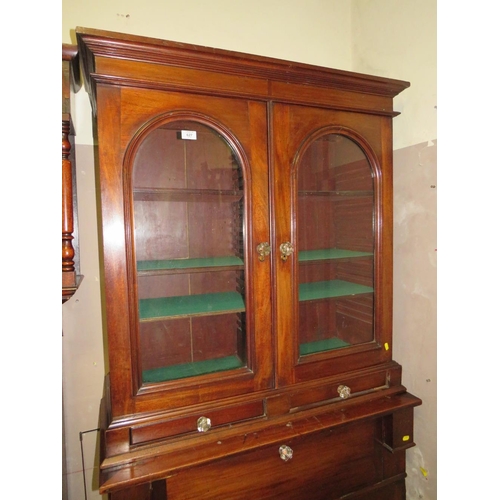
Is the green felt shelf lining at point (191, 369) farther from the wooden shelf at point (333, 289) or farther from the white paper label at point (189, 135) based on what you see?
the white paper label at point (189, 135)

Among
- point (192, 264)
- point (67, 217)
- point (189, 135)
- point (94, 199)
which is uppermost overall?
point (189, 135)

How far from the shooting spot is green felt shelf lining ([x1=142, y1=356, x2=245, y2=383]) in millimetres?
915

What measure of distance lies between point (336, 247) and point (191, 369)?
0.68 metres

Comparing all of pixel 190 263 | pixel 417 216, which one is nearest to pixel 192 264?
pixel 190 263

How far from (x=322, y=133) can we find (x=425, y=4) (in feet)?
2.12

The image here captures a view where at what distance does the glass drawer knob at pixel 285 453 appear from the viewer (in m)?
0.94

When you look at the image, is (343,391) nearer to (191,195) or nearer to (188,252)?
(188,252)

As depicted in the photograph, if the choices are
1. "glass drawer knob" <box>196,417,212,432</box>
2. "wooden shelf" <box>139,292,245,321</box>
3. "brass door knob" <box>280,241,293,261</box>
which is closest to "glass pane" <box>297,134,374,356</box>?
"brass door knob" <box>280,241,293,261</box>

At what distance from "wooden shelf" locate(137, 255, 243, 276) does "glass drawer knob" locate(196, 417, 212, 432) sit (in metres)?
0.43

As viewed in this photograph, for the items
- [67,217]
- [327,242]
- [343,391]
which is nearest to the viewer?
[67,217]

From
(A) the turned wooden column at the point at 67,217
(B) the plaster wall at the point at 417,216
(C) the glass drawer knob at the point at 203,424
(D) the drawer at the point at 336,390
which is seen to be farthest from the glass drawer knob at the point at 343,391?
(A) the turned wooden column at the point at 67,217

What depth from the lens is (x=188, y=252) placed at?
3.32ft

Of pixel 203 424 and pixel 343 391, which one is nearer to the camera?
pixel 203 424

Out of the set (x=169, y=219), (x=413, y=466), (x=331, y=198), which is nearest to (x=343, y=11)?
(x=331, y=198)
